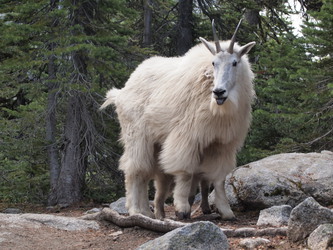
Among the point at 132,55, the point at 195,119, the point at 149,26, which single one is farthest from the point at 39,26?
the point at 195,119

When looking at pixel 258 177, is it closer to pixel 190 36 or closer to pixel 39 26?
pixel 39 26

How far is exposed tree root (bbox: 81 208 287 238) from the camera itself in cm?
588

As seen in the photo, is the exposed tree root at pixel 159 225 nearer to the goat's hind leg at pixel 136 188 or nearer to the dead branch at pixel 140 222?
the dead branch at pixel 140 222

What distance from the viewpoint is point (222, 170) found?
7809 mm

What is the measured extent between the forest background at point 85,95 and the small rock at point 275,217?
154 inches

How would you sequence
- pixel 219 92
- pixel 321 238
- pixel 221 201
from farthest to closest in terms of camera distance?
pixel 221 201 < pixel 219 92 < pixel 321 238

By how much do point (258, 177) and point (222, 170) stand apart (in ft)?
2.56

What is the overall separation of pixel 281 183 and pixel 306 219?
2.91 metres

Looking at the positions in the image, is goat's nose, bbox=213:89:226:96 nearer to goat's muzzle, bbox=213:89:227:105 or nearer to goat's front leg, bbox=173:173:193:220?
goat's muzzle, bbox=213:89:227:105

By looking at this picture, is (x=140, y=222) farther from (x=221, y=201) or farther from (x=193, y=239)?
(x=193, y=239)

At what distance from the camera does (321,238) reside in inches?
191

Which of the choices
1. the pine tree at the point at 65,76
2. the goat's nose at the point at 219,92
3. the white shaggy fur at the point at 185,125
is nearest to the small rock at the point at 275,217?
the white shaggy fur at the point at 185,125

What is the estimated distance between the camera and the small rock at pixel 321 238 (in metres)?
4.77

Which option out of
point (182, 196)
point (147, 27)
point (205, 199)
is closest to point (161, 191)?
point (205, 199)
